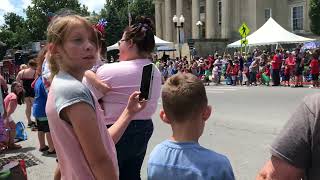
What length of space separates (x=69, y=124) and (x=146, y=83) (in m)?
0.87

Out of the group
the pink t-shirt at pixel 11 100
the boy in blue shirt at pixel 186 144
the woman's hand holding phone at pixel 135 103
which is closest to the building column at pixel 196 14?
the pink t-shirt at pixel 11 100

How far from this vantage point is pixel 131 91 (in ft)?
11.6

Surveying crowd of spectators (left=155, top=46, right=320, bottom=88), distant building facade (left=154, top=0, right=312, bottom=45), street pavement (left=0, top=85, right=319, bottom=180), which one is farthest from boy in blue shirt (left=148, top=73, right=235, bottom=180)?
distant building facade (left=154, top=0, right=312, bottom=45)

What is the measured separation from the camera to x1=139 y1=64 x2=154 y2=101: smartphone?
119 inches

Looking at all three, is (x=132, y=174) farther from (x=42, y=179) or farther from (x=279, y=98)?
(x=279, y=98)

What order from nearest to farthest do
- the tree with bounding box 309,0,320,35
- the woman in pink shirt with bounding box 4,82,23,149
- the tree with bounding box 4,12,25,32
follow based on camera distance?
the woman in pink shirt with bounding box 4,82,23,149
the tree with bounding box 309,0,320,35
the tree with bounding box 4,12,25,32

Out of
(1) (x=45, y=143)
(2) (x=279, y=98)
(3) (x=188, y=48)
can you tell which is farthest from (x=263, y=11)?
(1) (x=45, y=143)

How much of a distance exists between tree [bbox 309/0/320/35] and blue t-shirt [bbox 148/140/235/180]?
49.2 metres

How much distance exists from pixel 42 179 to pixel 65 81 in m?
4.79

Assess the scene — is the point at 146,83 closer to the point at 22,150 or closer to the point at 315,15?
the point at 22,150

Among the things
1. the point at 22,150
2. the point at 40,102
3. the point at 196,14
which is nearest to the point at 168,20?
the point at 196,14

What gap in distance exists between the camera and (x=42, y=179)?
22.4 ft

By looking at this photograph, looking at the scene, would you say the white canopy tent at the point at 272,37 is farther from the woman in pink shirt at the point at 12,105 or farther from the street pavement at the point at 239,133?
the woman in pink shirt at the point at 12,105

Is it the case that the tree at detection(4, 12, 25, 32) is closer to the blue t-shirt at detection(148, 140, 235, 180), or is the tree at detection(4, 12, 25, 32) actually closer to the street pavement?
the street pavement
